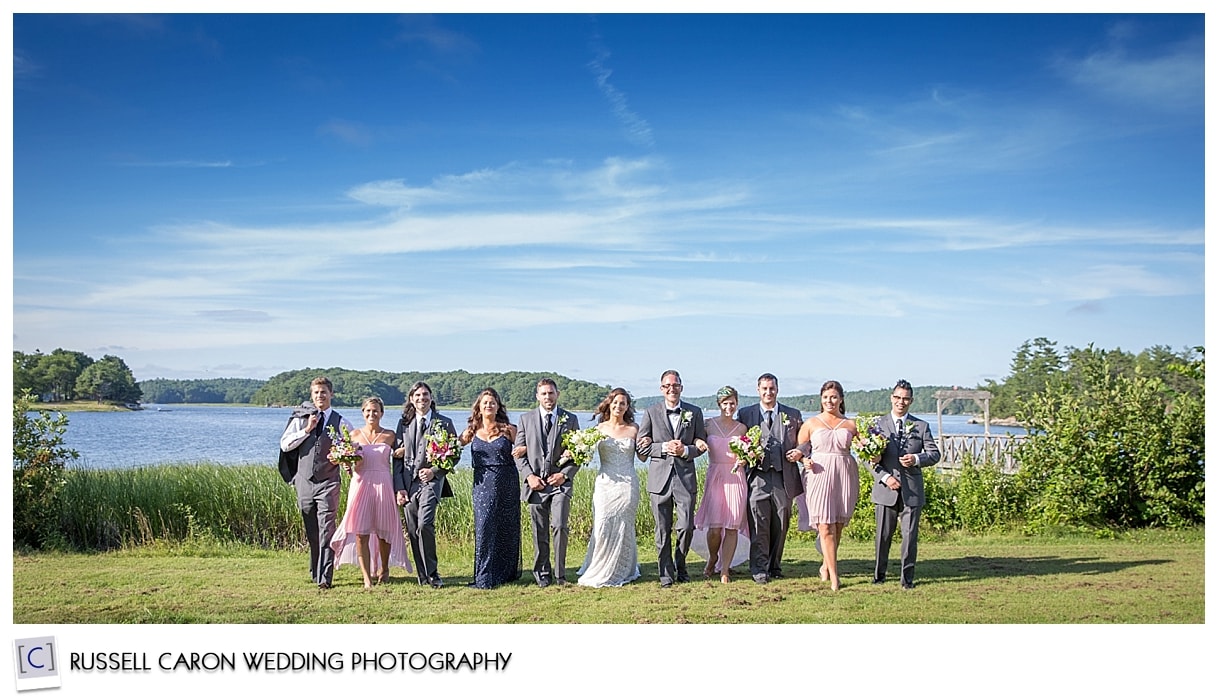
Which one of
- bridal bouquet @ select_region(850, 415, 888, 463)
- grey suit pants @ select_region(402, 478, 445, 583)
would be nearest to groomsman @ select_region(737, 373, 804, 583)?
bridal bouquet @ select_region(850, 415, 888, 463)

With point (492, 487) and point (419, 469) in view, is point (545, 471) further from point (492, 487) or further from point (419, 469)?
point (419, 469)

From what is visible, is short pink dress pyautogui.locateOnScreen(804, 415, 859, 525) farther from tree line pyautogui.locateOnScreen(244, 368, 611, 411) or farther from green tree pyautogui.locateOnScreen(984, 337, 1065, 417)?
green tree pyautogui.locateOnScreen(984, 337, 1065, 417)

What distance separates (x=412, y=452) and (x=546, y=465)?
41.0 inches

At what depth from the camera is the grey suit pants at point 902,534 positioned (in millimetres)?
8047

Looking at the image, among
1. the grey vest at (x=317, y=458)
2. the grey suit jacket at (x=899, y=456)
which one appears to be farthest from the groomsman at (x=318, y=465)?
the grey suit jacket at (x=899, y=456)

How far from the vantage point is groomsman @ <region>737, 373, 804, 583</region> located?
27.2 ft

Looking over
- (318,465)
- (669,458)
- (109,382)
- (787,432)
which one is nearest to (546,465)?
(669,458)
